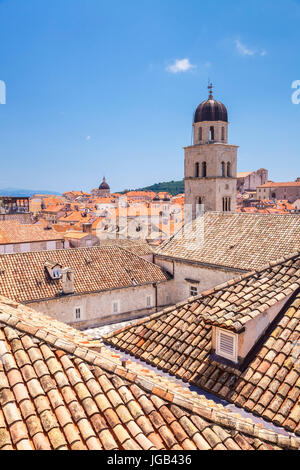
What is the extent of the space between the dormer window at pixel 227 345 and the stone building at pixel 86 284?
1274cm

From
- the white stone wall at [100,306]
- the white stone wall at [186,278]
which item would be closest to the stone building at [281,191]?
the white stone wall at [186,278]

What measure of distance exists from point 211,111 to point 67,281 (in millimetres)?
17449

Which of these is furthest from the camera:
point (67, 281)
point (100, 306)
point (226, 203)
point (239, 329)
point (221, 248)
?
point (226, 203)

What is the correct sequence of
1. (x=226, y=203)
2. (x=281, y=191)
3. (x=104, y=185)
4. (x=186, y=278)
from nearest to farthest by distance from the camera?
1. (x=186, y=278)
2. (x=226, y=203)
3. (x=281, y=191)
4. (x=104, y=185)

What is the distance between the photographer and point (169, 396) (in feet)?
14.9

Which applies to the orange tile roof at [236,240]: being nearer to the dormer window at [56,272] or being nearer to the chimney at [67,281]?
the chimney at [67,281]

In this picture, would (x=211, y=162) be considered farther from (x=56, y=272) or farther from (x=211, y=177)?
(x=56, y=272)

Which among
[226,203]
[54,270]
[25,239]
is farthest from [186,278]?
[25,239]

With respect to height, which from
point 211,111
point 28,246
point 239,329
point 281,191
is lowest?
point 28,246

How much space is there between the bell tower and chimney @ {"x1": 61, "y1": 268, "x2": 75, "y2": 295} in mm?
13065

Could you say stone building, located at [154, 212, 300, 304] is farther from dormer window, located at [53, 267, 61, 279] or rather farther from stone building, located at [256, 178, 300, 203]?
stone building, located at [256, 178, 300, 203]

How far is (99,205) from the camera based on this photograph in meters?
108
